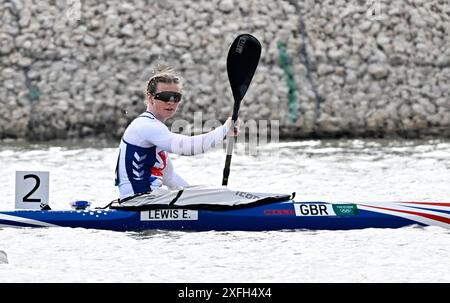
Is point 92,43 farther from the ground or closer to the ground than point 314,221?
farther from the ground

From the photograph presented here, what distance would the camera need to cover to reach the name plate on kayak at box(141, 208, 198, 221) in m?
9.38

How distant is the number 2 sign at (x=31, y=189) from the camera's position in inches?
372

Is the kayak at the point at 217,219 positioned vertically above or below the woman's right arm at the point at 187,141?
below

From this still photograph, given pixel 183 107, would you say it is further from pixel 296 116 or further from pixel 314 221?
pixel 314 221

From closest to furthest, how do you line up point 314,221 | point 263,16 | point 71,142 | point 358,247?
point 358,247
point 314,221
point 71,142
point 263,16

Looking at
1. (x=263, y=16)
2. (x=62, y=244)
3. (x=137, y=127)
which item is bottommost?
(x=62, y=244)

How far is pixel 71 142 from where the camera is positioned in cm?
1784

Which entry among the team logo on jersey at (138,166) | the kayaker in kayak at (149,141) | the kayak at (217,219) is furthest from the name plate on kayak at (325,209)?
the team logo on jersey at (138,166)

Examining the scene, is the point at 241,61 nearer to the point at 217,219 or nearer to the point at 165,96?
the point at 165,96

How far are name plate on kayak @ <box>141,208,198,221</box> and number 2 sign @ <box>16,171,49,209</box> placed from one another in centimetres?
83

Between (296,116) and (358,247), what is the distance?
9631mm

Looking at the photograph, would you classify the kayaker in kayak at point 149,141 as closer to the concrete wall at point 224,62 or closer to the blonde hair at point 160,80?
the blonde hair at point 160,80

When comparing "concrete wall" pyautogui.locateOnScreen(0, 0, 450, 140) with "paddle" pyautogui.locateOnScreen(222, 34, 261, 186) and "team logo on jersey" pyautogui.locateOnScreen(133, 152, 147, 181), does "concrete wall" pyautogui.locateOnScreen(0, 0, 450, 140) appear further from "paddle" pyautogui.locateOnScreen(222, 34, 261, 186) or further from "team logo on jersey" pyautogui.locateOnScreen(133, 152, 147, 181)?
"team logo on jersey" pyautogui.locateOnScreen(133, 152, 147, 181)

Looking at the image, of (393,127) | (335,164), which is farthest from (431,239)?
(393,127)
